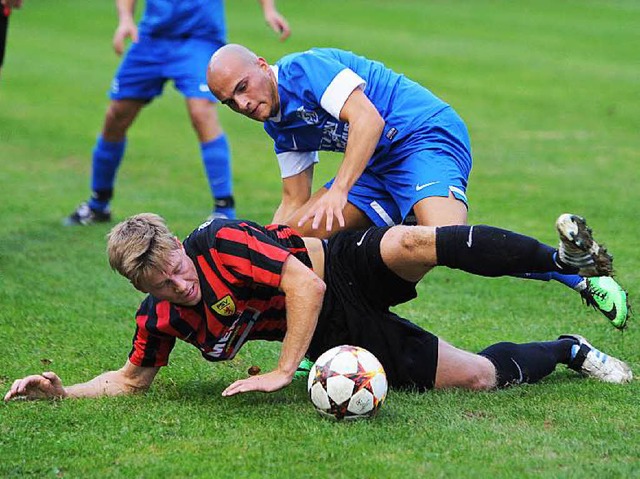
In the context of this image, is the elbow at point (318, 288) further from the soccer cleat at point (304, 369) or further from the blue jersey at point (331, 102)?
the blue jersey at point (331, 102)

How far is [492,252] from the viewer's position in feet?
16.0

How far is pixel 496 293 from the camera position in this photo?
7.62 m

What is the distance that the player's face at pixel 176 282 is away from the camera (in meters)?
4.71

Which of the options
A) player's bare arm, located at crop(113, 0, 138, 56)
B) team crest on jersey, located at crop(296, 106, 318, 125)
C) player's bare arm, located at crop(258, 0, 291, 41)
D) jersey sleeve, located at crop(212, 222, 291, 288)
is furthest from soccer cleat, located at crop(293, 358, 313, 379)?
player's bare arm, located at crop(113, 0, 138, 56)

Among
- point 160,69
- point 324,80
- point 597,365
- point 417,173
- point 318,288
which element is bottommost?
point 160,69

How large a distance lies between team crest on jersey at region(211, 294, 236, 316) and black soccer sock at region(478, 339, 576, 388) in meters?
1.37

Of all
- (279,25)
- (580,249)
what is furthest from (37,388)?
(279,25)

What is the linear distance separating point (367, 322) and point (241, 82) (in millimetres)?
1492

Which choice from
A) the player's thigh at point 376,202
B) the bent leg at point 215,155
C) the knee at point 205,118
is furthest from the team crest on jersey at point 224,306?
the knee at point 205,118

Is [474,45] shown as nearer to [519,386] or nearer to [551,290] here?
[551,290]

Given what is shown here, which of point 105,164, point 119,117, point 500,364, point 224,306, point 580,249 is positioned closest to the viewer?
point 580,249

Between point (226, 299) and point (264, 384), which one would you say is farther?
point (226, 299)

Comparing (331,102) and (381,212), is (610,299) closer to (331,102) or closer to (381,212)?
(381,212)

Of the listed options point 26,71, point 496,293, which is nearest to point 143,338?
point 496,293
